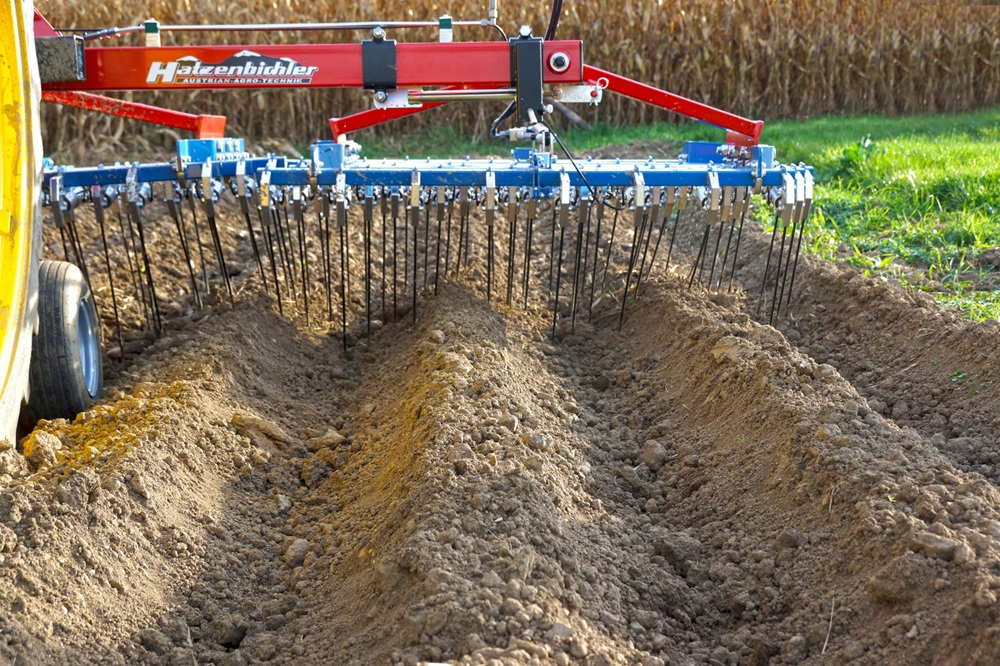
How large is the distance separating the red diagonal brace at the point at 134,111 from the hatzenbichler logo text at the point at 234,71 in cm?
42

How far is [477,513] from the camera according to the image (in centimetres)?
291

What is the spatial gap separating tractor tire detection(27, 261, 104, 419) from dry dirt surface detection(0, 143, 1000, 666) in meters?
0.16

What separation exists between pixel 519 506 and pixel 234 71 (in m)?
2.32

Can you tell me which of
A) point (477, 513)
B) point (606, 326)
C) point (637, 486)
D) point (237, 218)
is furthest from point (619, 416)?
point (237, 218)

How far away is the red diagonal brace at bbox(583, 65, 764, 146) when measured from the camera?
4.64 metres

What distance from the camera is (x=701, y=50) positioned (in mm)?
12953

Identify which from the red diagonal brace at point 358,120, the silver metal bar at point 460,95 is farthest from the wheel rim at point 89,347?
the silver metal bar at point 460,95

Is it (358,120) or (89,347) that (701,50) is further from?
(89,347)

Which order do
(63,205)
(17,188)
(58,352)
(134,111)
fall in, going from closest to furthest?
(17,188), (58,352), (63,205), (134,111)

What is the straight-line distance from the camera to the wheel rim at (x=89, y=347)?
4211 mm

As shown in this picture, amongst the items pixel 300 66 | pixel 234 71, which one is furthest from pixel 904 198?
pixel 234 71

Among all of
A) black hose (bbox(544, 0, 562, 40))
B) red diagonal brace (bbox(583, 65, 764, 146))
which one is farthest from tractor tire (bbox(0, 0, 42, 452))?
red diagonal brace (bbox(583, 65, 764, 146))

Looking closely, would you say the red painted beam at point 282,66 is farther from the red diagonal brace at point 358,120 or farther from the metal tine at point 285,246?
the red diagonal brace at point 358,120

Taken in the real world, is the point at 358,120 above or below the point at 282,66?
below
